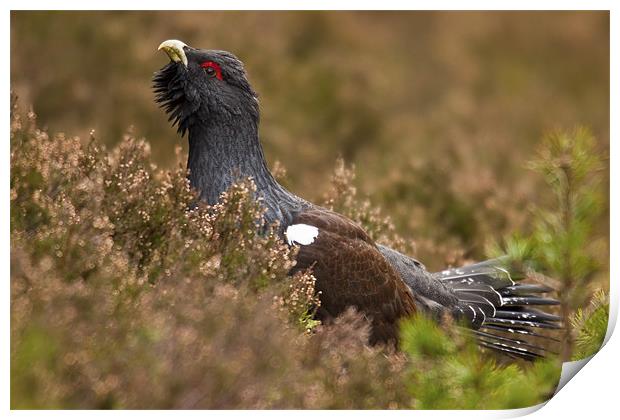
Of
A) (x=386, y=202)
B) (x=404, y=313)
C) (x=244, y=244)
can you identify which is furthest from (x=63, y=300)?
(x=386, y=202)

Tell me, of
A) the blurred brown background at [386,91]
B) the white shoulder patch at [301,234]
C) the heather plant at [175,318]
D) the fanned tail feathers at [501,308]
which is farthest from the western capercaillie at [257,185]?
the blurred brown background at [386,91]

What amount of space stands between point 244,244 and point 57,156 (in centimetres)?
113

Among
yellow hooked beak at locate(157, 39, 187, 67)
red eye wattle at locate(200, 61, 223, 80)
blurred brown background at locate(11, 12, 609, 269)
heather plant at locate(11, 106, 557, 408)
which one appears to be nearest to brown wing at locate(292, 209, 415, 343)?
heather plant at locate(11, 106, 557, 408)

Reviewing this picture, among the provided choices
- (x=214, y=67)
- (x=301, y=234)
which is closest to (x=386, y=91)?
(x=214, y=67)

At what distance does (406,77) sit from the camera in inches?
640

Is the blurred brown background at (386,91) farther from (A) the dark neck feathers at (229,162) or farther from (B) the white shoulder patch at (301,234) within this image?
(B) the white shoulder patch at (301,234)

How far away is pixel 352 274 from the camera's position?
517 cm

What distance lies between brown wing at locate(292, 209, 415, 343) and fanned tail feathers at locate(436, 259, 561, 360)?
74 cm

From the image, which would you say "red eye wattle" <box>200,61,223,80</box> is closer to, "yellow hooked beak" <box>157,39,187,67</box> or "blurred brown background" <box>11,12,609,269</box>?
"yellow hooked beak" <box>157,39,187,67</box>

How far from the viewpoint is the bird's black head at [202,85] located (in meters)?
5.25

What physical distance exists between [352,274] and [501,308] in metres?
1.39

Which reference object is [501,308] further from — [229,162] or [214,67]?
[214,67]

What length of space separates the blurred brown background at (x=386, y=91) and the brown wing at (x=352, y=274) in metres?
1.56
